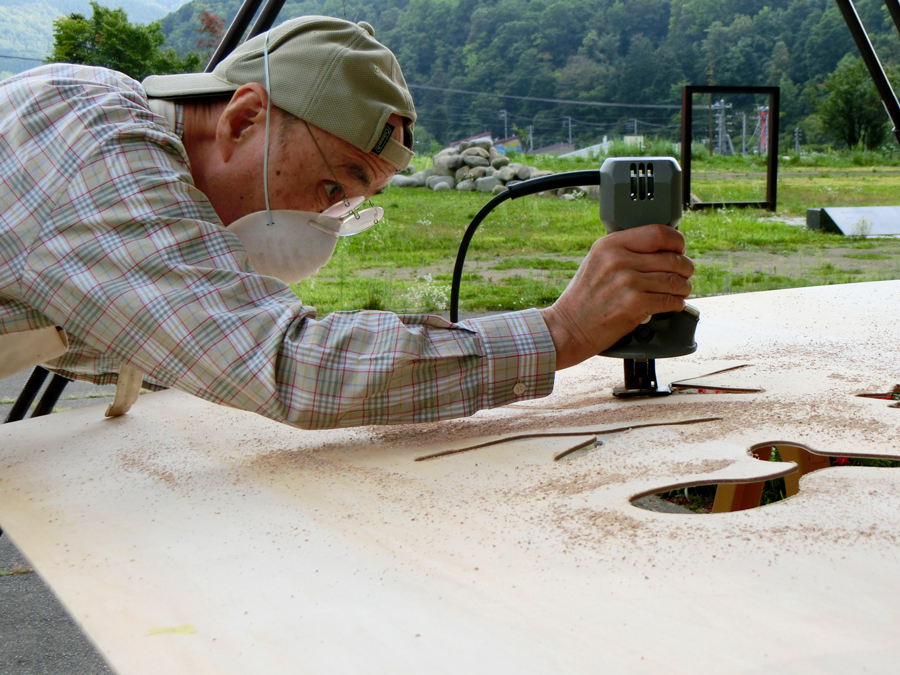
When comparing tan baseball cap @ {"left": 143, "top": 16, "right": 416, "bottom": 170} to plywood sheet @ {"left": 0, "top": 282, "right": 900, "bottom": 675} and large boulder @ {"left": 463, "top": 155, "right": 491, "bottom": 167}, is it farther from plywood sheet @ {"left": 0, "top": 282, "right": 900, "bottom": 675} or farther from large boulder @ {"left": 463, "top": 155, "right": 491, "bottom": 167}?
large boulder @ {"left": 463, "top": 155, "right": 491, "bottom": 167}

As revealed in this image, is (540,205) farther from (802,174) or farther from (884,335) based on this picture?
(884,335)

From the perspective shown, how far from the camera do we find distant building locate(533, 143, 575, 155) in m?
10.7

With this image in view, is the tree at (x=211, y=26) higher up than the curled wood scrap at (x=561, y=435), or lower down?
higher up

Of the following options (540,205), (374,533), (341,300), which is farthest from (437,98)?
(374,533)

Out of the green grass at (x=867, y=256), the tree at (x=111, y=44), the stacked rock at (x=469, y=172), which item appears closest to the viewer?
the tree at (x=111, y=44)

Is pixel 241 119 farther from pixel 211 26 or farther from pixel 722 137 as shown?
pixel 722 137

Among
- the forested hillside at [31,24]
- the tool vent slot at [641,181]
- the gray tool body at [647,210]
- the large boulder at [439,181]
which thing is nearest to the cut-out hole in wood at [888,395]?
the gray tool body at [647,210]

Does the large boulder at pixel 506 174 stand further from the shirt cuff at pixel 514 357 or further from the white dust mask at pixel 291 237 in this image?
the shirt cuff at pixel 514 357

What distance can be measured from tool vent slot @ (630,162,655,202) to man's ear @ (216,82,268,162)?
0.52 meters

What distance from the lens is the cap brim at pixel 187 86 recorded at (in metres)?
1.11

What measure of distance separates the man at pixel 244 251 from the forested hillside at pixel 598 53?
952 centimetres

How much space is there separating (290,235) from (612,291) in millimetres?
509

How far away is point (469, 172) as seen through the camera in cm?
868

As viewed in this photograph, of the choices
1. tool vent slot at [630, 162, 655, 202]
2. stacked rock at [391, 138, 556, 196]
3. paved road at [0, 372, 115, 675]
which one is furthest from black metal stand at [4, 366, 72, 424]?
stacked rock at [391, 138, 556, 196]
